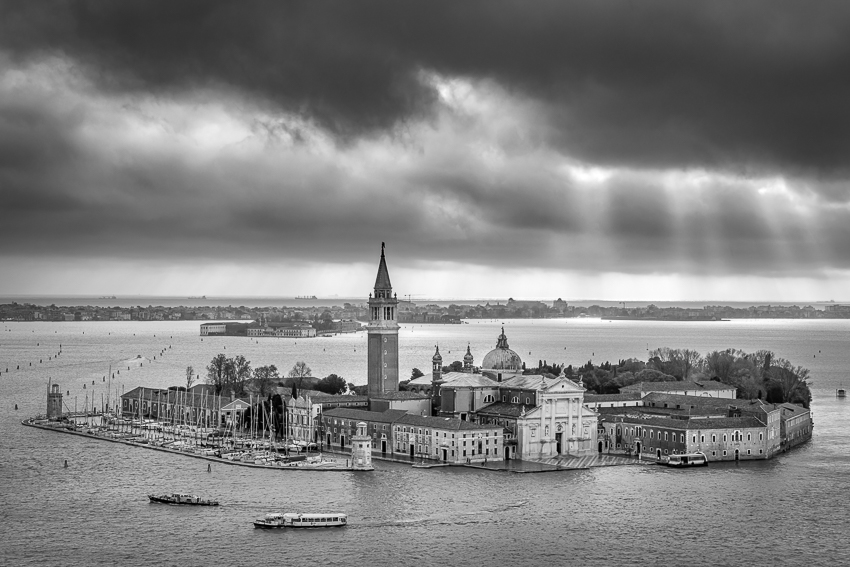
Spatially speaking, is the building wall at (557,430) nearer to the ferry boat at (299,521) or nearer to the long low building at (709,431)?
the long low building at (709,431)

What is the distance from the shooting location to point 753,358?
97438 mm

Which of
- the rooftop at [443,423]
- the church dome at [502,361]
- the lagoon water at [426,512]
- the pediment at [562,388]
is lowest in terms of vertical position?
the lagoon water at [426,512]

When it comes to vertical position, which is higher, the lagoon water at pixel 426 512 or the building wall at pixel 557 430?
the building wall at pixel 557 430

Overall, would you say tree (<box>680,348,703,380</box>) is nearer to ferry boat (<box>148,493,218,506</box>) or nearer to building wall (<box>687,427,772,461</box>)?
building wall (<box>687,427,772,461</box>)

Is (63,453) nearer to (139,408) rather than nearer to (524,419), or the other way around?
(139,408)

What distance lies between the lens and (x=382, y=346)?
68188mm

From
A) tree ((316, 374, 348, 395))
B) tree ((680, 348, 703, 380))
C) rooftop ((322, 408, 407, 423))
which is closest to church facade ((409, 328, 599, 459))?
rooftop ((322, 408, 407, 423))

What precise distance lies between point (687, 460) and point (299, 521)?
22179 mm

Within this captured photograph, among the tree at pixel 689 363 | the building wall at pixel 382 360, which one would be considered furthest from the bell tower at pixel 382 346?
the tree at pixel 689 363

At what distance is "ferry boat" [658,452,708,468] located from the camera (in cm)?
5396

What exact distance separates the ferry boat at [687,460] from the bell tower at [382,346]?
19570 mm

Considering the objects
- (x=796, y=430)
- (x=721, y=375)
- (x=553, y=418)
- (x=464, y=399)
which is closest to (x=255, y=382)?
(x=464, y=399)

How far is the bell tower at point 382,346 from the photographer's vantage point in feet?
224

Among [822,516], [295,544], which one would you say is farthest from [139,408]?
[822,516]
